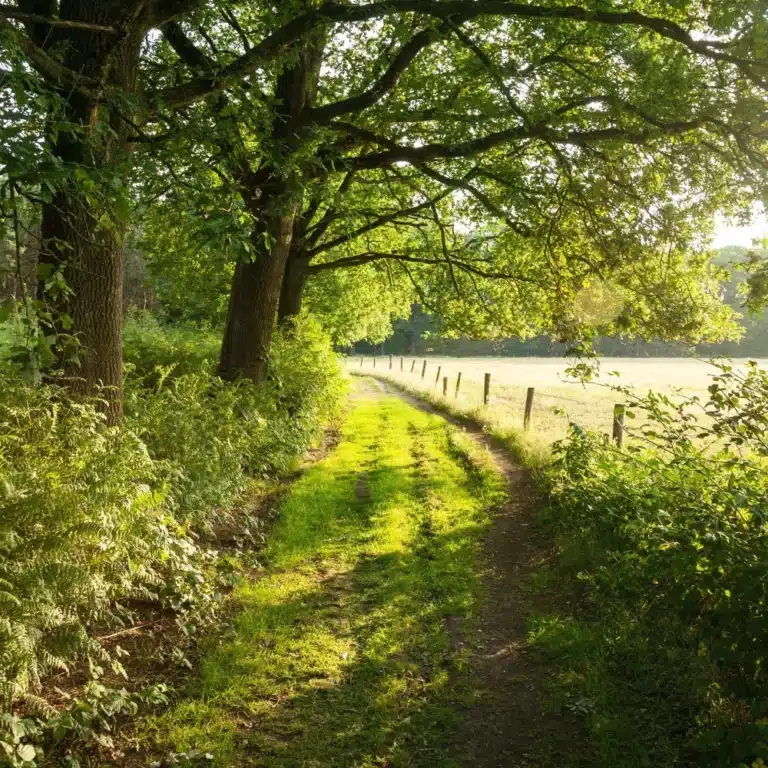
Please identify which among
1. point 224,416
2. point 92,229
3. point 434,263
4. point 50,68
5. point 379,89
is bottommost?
point 224,416

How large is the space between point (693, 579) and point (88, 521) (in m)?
4.44

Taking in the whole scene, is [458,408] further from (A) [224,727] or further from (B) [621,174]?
(A) [224,727]

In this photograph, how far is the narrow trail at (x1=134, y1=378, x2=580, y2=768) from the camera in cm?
455

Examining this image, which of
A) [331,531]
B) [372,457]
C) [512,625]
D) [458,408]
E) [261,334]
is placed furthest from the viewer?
[458,408]

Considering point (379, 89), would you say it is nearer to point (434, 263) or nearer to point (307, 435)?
point (434, 263)

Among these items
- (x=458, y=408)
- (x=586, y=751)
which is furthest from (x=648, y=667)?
(x=458, y=408)

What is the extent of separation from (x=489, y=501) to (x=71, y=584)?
798 centimetres

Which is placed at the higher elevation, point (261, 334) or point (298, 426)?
point (261, 334)

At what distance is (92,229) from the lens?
6.57 metres

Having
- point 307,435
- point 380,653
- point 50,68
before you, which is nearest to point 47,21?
point 50,68

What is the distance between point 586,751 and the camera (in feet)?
14.8

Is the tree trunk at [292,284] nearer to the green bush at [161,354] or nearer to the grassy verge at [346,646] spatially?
the green bush at [161,354]

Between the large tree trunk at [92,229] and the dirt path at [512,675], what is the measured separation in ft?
14.6

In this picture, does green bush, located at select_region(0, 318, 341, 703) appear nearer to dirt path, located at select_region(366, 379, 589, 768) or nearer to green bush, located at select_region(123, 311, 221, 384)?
dirt path, located at select_region(366, 379, 589, 768)
